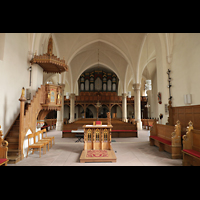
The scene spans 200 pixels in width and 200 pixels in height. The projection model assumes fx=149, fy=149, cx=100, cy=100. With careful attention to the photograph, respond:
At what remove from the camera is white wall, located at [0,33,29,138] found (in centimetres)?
497

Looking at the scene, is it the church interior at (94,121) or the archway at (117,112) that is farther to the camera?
the archway at (117,112)

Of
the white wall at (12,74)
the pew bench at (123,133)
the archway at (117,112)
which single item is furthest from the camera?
the archway at (117,112)

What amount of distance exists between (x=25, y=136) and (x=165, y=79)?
22.0 ft

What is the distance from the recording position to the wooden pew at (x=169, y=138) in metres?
4.76

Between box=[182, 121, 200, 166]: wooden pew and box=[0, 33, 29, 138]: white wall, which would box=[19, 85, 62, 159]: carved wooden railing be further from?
box=[182, 121, 200, 166]: wooden pew

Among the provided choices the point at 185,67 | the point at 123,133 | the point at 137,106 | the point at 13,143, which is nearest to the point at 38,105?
the point at 13,143

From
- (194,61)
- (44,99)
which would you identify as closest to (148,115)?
(194,61)

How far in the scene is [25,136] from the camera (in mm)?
5195

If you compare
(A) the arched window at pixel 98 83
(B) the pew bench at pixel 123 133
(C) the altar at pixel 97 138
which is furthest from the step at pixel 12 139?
(A) the arched window at pixel 98 83

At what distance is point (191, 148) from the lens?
164 inches

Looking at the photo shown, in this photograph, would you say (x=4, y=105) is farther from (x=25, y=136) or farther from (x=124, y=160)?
(x=124, y=160)

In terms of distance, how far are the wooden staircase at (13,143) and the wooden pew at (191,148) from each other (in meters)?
4.75

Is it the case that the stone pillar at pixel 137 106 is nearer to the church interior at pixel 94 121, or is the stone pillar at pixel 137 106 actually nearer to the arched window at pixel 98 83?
the church interior at pixel 94 121

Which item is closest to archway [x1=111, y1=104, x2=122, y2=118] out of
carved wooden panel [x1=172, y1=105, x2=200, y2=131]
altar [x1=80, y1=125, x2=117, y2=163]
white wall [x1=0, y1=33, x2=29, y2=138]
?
carved wooden panel [x1=172, y1=105, x2=200, y2=131]
